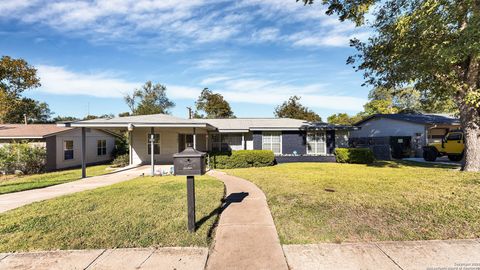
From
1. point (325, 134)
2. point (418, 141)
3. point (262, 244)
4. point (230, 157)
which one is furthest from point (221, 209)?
point (418, 141)

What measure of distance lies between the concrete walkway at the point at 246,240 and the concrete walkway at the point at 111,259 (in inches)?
13.1

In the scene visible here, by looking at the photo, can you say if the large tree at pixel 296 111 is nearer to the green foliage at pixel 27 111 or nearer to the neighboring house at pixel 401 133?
the neighboring house at pixel 401 133

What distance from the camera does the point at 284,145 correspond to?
18.5 m

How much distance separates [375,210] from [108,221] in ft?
20.0

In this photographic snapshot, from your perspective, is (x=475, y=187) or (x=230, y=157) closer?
(x=475, y=187)

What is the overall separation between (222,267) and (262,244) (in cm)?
97

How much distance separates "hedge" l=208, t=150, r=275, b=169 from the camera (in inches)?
625

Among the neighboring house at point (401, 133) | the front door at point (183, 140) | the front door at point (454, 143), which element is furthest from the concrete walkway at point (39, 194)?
the front door at point (454, 143)

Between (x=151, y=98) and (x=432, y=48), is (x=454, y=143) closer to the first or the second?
(x=432, y=48)

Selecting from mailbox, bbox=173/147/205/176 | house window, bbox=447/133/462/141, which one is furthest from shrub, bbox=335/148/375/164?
mailbox, bbox=173/147/205/176

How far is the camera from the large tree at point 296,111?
3778cm

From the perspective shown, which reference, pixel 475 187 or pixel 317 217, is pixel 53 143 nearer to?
pixel 317 217

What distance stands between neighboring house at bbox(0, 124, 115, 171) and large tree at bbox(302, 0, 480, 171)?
17.4 meters

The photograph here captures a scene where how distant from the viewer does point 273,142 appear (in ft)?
61.0
